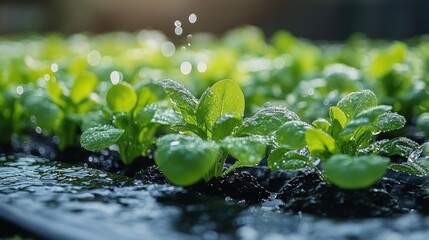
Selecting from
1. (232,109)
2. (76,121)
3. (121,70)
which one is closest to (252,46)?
(121,70)

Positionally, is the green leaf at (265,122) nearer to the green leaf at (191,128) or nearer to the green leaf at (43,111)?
the green leaf at (191,128)

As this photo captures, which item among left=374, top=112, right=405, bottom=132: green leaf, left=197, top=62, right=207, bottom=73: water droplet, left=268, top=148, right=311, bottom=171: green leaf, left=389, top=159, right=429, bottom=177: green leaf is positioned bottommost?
left=389, top=159, right=429, bottom=177: green leaf

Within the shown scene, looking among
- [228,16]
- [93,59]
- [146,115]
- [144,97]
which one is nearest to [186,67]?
[93,59]

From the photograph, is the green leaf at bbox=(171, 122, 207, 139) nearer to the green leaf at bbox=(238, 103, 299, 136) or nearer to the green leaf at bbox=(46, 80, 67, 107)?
the green leaf at bbox=(238, 103, 299, 136)

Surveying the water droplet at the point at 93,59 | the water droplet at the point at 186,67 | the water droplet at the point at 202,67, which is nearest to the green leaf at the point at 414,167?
the water droplet at the point at 202,67

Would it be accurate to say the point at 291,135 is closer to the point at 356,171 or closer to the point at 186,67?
the point at 356,171

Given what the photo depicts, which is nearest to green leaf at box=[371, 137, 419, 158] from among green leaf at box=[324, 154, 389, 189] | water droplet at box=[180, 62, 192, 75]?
green leaf at box=[324, 154, 389, 189]
